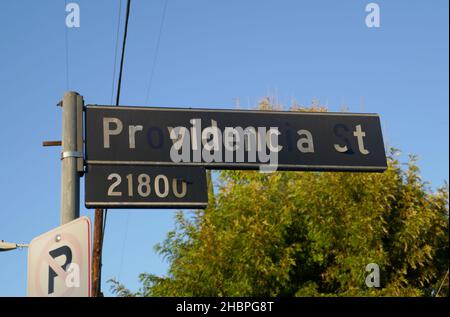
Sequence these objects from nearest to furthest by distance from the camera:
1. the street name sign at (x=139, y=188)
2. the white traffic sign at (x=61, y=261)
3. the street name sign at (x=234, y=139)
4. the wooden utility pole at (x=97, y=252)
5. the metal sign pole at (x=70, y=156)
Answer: the white traffic sign at (x=61, y=261) → the metal sign pole at (x=70, y=156) → the street name sign at (x=139, y=188) → the street name sign at (x=234, y=139) → the wooden utility pole at (x=97, y=252)

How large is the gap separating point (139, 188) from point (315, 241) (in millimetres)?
16727

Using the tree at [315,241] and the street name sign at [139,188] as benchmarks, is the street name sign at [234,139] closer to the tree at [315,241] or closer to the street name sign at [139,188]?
the street name sign at [139,188]

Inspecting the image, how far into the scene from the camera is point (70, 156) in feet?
25.6

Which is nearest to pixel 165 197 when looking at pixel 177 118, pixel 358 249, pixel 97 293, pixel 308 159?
pixel 177 118

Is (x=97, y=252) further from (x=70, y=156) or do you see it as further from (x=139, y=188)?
(x=139, y=188)

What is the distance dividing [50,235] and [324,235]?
58.1ft

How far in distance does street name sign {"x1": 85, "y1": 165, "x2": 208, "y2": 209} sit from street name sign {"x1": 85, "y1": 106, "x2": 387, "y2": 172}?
9cm

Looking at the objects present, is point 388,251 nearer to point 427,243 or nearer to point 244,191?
point 427,243

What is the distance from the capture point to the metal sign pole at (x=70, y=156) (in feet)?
24.7

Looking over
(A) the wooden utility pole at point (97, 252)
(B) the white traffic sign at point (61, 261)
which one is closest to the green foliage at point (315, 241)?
(A) the wooden utility pole at point (97, 252)

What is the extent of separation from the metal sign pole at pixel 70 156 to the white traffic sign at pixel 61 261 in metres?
1.12

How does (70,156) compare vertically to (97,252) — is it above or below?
below

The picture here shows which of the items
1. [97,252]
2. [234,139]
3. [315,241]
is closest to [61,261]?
[234,139]

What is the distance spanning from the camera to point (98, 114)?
26.3 ft
